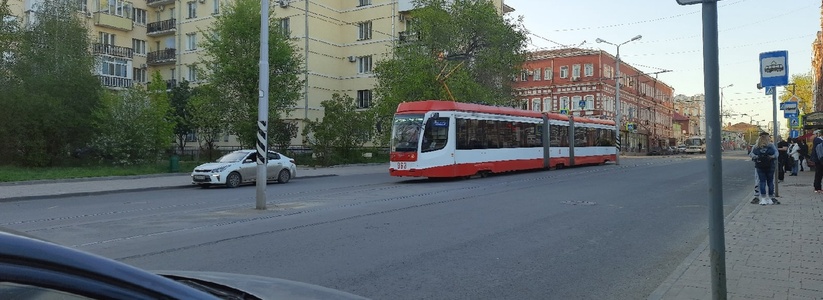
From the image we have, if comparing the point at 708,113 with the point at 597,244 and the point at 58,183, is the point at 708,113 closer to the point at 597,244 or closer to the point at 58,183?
the point at 597,244

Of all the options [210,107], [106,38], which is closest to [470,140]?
[210,107]

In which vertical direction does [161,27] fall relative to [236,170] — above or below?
above

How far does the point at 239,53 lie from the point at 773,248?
1200 inches

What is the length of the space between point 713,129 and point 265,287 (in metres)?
3.44

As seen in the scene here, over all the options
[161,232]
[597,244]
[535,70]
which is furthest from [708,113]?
[535,70]

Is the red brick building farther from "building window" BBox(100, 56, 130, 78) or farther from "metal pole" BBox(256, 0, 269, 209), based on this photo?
"metal pole" BBox(256, 0, 269, 209)

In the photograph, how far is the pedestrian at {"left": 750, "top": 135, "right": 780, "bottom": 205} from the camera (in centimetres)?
1351

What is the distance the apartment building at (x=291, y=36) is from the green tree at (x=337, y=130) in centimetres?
686

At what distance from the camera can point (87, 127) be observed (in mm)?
33438

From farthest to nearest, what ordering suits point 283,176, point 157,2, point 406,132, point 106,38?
point 157,2
point 106,38
point 283,176
point 406,132

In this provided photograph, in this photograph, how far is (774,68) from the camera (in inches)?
463

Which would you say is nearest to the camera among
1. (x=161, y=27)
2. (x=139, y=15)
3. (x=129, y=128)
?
(x=129, y=128)

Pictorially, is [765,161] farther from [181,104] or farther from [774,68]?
[181,104]

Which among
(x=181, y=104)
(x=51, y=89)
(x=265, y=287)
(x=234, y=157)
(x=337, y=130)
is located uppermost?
(x=181, y=104)
